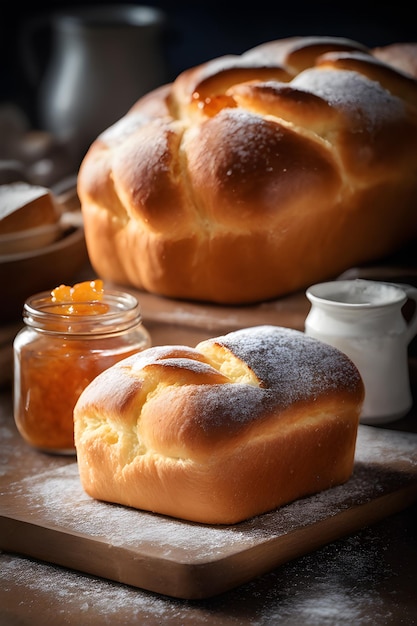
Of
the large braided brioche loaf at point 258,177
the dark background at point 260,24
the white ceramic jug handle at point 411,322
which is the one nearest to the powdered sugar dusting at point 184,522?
the white ceramic jug handle at point 411,322

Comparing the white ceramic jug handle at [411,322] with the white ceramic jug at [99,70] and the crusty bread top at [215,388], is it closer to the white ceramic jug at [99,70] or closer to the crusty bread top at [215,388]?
the crusty bread top at [215,388]

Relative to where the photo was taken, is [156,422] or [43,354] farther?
[43,354]

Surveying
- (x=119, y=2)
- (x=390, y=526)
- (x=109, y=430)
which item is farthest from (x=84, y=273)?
(x=119, y=2)

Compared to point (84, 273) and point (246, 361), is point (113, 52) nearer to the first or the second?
point (84, 273)

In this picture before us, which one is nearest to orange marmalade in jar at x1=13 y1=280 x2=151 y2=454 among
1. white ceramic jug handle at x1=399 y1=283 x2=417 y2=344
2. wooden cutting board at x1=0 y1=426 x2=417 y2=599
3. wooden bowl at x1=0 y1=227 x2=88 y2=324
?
wooden cutting board at x1=0 y1=426 x2=417 y2=599

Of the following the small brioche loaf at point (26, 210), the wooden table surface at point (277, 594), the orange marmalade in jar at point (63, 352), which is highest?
the small brioche loaf at point (26, 210)

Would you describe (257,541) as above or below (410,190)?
below

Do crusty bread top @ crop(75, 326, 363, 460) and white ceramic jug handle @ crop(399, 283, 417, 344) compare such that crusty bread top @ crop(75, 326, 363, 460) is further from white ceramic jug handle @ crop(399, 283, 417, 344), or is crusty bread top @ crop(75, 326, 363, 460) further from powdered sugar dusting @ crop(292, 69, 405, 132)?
powdered sugar dusting @ crop(292, 69, 405, 132)
